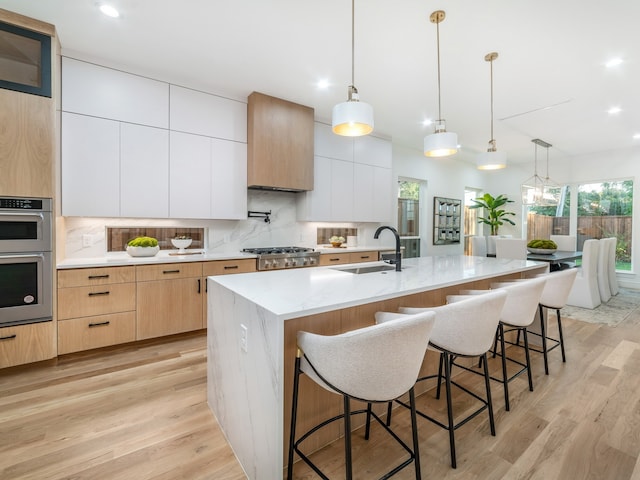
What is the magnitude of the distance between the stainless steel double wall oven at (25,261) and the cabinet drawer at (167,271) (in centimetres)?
67

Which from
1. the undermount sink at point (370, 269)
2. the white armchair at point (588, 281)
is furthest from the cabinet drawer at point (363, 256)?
the white armchair at point (588, 281)

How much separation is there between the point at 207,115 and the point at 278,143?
860mm

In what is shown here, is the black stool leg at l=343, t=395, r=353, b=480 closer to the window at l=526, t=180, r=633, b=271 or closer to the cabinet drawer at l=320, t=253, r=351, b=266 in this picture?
the cabinet drawer at l=320, t=253, r=351, b=266

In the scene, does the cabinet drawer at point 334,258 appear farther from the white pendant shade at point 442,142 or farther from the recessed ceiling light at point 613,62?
the recessed ceiling light at point 613,62

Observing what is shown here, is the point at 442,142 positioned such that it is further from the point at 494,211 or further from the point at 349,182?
the point at 494,211

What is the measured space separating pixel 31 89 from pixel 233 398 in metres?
2.87

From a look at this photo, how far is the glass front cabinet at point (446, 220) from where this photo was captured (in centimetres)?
647

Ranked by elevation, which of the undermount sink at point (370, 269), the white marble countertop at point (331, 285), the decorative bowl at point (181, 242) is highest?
the decorative bowl at point (181, 242)

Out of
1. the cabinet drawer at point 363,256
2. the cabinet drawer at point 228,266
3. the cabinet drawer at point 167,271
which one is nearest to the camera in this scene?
the cabinet drawer at point 167,271

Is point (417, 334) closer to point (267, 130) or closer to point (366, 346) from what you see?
point (366, 346)

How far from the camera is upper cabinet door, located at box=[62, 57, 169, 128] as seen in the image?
113 inches

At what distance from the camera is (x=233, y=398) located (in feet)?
5.60

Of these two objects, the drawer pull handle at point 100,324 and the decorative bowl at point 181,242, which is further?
the decorative bowl at point 181,242

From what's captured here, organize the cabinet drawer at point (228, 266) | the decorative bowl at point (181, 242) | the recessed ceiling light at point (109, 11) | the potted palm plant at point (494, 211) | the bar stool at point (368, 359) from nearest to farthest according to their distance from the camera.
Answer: the bar stool at point (368, 359) < the recessed ceiling light at point (109, 11) < the cabinet drawer at point (228, 266) < the decorative bowl at point (181, 242) < the potted palm plant at point (494, 211)
